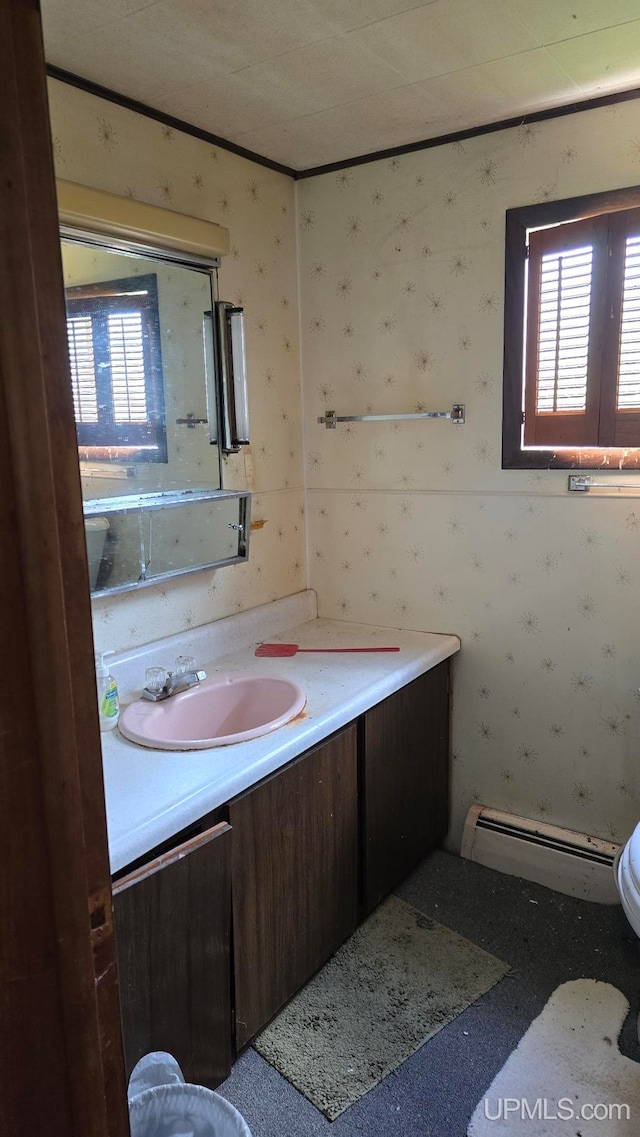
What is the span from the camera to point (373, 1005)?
5.38ft

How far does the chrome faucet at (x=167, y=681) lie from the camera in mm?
1695

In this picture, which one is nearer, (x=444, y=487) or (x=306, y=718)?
(x=306, y=718)

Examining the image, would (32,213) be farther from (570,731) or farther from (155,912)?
(570,731)

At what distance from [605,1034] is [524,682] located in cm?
84

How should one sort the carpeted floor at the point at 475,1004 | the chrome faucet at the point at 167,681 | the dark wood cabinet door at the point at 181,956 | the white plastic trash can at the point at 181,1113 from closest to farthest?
1. the white plastic trash can at the point at 181,1113
2. the dark wood cabinet door at the point at 181,956
3. the carpeted floor at the point at 475,1004
4. the chrome faucet at the point at 167,681

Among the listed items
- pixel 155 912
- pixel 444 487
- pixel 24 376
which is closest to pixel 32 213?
pixel 24 376

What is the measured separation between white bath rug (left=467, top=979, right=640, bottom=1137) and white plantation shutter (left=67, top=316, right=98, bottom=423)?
1614mm

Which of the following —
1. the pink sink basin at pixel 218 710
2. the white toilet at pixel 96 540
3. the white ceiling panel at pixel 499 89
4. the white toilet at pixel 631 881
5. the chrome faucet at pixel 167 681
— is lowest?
the white toilet at pixel 631 881

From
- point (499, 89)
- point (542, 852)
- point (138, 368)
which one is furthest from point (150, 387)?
point (542, 852)

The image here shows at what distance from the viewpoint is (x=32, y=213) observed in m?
0.39

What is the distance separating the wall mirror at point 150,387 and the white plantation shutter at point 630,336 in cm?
95

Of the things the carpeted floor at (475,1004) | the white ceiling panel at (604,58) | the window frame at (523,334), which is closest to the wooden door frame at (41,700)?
the carpeted floor at (475,1004)

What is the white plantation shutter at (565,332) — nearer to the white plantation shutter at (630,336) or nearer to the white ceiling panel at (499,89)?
the white plantation shutter at (630,336)

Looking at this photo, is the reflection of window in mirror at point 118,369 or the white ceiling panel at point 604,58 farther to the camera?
the reflection of window in mirror at point 118,369
